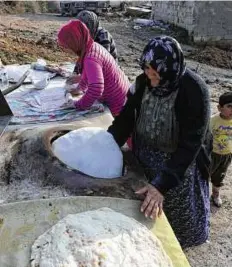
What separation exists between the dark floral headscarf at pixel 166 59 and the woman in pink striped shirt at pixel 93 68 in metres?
1.02

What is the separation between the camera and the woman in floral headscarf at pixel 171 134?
1.86 m

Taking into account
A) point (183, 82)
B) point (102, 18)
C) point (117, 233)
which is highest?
point (183, 82)

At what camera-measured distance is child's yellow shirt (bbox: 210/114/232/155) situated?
118 inches

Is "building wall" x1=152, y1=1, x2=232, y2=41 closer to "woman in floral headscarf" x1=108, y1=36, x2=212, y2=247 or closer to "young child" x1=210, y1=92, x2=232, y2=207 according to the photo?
"young child" x1=210, y1=92, x2=232, y2=207

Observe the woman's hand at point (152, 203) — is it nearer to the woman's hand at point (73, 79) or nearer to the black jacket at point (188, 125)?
the black jacket at point (188, 125)

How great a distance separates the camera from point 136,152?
2289mm

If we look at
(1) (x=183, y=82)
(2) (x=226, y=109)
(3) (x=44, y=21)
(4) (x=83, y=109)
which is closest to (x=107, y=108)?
(4) (x=83, y=109)

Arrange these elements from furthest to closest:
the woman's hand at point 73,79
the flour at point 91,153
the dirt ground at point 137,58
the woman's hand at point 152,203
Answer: the woman's hand at point 73,79
the dirt ground at point 137,58
the flour at point 91,153
the woman's hand at point 152,203

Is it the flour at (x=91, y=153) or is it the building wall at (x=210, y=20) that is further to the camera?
the building wall at (x=210, y=20)

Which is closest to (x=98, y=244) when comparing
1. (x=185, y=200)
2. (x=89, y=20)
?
(x=185, y=200)

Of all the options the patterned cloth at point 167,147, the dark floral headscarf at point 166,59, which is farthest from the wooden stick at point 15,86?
the dark floral headscarf at point 166,59

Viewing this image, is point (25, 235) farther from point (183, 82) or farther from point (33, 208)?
point (183, 82)

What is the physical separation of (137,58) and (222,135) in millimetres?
5824

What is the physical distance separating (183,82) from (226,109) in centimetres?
119
